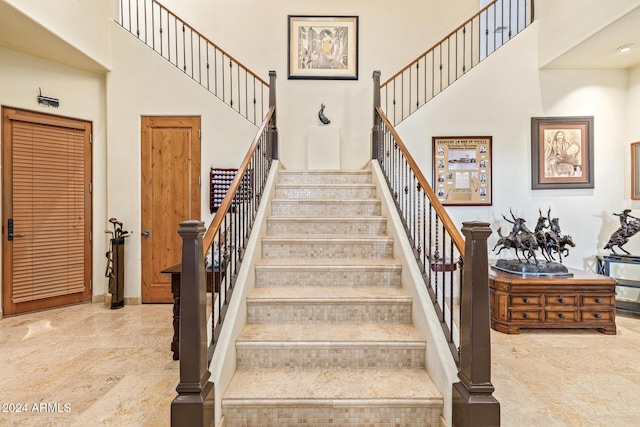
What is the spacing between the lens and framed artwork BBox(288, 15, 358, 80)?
5.19 meters

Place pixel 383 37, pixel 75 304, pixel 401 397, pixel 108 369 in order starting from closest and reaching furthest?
pixel 401 397
pixel 108 369
pixel 75 304
pixel 383 37

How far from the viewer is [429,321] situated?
203cm

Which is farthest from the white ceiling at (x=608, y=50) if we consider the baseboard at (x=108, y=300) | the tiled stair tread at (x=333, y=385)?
the baseboard at (x=108, y=300)

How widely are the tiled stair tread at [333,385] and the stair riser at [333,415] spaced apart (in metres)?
0.05

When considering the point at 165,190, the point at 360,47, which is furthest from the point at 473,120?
the point at 165,190

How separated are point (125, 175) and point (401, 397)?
13.8 ft

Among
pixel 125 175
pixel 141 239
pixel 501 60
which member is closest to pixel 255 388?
pixel 141 239

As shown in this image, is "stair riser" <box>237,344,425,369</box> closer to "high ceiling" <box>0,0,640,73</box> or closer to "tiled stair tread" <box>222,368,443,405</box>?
"tiled stair tread" <box>222,368,443,405</box>

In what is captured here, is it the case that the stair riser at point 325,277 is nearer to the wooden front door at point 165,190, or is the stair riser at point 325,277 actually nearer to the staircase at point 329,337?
the staircase at point 329,337

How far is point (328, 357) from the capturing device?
2.06 m

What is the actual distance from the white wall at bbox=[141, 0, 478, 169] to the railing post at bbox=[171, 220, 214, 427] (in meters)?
3.73

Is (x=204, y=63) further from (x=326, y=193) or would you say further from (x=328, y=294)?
(x=328, y=294)

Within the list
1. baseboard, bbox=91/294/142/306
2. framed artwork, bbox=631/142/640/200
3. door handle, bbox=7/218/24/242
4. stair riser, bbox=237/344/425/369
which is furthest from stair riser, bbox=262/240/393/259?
framed artwork, bbox=631/142/640/200

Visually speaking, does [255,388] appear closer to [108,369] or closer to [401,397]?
[401,397]
